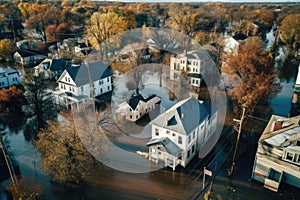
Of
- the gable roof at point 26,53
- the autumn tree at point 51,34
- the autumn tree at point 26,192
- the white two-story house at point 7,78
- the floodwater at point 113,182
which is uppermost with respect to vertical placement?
the autumn tree at point 51,34

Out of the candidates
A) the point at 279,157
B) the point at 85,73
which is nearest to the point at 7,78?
the point at 85,73

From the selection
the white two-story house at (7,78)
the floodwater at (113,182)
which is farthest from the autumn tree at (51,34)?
the floodwater at (113,182)

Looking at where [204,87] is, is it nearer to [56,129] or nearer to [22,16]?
[56,129]

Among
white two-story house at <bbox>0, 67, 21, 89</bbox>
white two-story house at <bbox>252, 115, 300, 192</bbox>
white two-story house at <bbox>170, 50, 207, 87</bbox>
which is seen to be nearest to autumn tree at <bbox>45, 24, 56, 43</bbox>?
white two-story house at <bbox>0, 67, 21, 89</bbox>

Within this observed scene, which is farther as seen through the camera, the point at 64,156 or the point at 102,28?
the point at 102,28

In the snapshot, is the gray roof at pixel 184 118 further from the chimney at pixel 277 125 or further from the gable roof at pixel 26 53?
the gable roof at pixel 26 53

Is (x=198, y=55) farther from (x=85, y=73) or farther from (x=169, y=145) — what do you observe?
(x=169, y=145)
